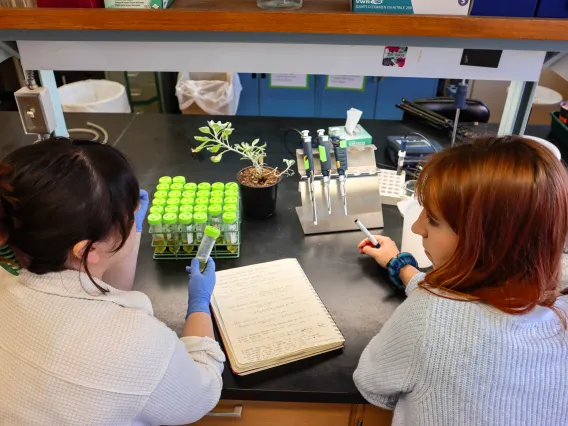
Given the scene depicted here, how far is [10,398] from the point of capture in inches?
27.9

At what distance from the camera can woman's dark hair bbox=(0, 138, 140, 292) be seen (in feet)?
2.37

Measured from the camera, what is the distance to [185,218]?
112cm

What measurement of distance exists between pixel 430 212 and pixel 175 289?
597mm

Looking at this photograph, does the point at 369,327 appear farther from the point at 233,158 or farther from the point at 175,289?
the point at 233,158

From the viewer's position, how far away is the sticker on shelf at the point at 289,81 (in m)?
3.04

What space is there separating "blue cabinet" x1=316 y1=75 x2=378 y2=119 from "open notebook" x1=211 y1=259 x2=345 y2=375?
6.98 ft

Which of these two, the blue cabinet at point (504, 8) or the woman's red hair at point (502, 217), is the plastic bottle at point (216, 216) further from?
the blue cabinet at point (504, 8)

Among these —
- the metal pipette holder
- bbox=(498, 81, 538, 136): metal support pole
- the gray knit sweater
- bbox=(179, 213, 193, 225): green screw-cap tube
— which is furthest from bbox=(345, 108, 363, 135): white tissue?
the gray knit sweater

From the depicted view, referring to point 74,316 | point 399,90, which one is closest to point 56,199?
point 74,316

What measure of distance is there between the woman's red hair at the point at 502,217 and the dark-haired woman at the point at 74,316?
0.50 meters

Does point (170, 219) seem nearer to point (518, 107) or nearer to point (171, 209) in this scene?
point (171, 209)

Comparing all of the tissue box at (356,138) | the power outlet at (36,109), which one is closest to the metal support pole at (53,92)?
the power outlet at (36,109)

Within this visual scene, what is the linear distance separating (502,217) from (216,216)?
0.65 meters

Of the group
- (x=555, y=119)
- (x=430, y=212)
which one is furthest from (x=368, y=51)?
(x=555, y=119)
